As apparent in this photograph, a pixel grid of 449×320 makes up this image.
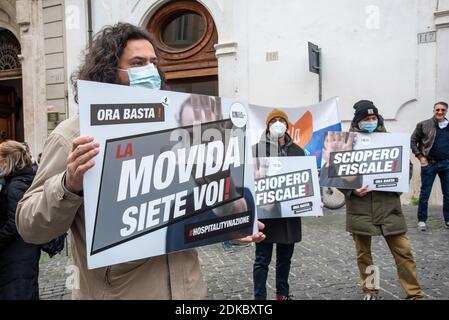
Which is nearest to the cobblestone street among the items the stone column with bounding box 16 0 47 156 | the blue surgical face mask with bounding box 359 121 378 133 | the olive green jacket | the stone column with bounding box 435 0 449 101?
the olive green jacket

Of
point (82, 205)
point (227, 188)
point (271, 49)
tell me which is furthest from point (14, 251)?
point (271, 49)

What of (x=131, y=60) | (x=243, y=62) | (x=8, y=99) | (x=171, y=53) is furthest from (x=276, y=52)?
(x=8, y=99)

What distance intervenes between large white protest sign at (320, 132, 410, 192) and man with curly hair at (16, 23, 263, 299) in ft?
7.63

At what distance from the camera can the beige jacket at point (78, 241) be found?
156cm

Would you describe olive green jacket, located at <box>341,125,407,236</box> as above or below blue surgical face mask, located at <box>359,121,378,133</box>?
below

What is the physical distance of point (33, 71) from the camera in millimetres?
12547

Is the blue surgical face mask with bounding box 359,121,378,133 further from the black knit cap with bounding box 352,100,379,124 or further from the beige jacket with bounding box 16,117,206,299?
the beige jacket with bounding box 16,117,206,299

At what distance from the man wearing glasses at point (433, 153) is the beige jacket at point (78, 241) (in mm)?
6125

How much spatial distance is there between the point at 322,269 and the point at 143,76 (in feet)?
13.3

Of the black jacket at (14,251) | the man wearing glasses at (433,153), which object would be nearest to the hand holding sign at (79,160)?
the black jacket at (14,251)

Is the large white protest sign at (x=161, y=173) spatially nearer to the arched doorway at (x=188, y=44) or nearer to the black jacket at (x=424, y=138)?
the black jacket at (x=424, y=138)

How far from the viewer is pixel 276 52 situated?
9875 millimetres

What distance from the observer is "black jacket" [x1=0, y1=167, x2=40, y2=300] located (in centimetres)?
348

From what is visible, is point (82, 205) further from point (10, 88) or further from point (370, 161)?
point (10, 88)
